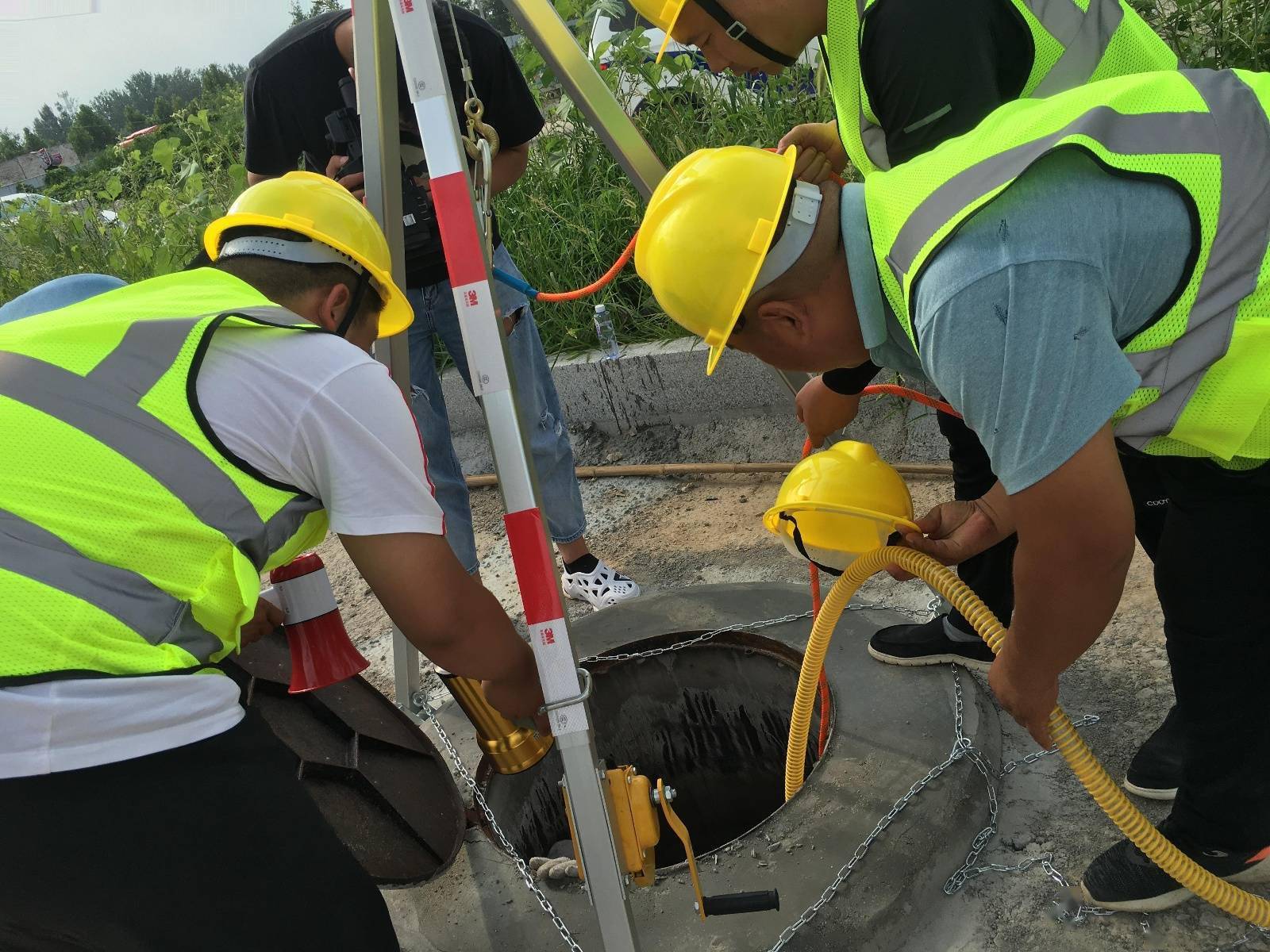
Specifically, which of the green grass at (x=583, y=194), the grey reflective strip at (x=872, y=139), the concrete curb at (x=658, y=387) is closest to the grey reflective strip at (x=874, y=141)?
the grey reflective strip at (x=872, y=139)

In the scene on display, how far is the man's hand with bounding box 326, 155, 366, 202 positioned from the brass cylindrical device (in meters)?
1.25

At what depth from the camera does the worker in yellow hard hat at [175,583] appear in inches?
46.8

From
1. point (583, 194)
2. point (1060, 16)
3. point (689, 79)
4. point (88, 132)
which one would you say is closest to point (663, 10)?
point (1060, 16)

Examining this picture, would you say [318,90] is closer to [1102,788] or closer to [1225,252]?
[1225,252]

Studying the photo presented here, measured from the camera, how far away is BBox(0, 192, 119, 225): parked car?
21.2ft

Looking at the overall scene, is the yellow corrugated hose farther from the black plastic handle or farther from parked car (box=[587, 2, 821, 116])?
parked car (box=[587, 2, 821, 116])

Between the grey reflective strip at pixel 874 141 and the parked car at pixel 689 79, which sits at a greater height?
the parked car at pixel 689 79

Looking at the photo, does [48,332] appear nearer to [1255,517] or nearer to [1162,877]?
[1255,517]

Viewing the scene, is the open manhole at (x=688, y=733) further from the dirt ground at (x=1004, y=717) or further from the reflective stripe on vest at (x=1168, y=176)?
the reflective stripe on vest at (x=1168, y=176)

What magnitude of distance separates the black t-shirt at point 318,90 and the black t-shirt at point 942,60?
4.56 feet

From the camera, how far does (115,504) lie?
1204mm

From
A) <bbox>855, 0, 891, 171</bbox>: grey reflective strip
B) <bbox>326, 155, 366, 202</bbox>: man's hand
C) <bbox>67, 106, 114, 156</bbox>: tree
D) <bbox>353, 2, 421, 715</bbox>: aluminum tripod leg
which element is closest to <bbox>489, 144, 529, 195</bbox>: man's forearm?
<bbox>326, 155, 366, 202</bbox>: man's hand

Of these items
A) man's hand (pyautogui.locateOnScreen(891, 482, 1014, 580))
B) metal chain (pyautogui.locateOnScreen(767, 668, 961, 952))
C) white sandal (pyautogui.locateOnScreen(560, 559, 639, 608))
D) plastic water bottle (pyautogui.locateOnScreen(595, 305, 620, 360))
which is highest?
plastic water bottle (pyautogui.locateOnScreen(595, 305, 620, 360))

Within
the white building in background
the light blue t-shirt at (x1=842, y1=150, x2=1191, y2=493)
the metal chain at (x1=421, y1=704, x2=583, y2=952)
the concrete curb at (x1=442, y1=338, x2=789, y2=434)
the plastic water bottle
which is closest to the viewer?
the light blue t-shirt at (x1=842, y1=150, x2=1191, y2=493)
